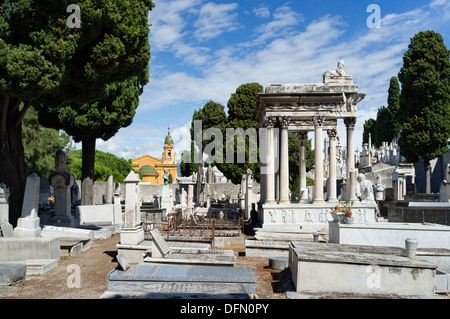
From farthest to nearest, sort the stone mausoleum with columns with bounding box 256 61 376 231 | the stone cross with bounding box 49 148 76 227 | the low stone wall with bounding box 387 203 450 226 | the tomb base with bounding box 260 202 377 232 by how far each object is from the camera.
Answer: the stone mausoleum with columns with bounding box 256 61 376 231 → the tomb base with bounding box 260 202 377 232 → the low stone wall with bounding box 387 203 450 226 → the stone cross with bounding box 49 148 76 227

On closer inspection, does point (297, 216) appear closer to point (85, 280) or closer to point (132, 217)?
point (132, 217)

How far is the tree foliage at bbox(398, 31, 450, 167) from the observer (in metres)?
29.0

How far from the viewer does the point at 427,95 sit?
29250 millimetres

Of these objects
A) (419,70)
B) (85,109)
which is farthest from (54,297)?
(419,70)

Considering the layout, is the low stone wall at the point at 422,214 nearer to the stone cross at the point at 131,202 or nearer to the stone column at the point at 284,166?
the stone column at the point at 284,166

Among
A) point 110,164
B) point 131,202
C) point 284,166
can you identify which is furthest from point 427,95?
point 110,164

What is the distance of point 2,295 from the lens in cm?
762

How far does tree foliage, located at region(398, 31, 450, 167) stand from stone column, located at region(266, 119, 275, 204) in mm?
17123

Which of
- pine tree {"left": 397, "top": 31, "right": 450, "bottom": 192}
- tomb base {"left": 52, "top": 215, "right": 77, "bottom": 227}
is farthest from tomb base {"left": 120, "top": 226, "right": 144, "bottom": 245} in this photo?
pine tree {"left": 397, "top": 31, "right": 450, "bottom": 192}

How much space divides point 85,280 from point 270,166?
11.3 m

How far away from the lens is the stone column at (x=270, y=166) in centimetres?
1808

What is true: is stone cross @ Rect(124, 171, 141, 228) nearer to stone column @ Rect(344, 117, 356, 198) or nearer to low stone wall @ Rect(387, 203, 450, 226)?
stone column @ Rect(344, 117, 356, 198)

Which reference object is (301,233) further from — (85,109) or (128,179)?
→ (85,109)

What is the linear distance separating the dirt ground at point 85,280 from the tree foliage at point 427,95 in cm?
2369
